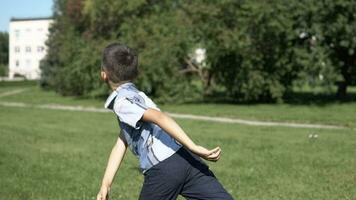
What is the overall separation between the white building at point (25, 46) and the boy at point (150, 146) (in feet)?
396

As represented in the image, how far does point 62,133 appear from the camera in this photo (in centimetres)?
1681

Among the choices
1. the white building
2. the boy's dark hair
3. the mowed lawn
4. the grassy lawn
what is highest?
the boy's dark hair

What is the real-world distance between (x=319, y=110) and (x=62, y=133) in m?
12.4

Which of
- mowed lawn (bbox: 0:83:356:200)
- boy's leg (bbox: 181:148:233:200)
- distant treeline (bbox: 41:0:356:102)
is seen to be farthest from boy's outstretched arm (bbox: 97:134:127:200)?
distant treeline (bbox: 41:0:356:102)

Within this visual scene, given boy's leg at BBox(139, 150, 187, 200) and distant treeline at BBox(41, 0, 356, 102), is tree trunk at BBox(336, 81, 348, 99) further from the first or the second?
boy's leg at BBox(139, 150, 187, 200)

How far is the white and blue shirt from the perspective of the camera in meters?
4.01

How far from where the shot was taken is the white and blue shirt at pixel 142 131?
4008 millimetres

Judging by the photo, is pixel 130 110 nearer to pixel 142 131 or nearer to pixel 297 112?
pixel 142 131

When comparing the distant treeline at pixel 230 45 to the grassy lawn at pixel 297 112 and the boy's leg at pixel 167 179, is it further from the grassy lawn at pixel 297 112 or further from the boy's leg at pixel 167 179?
the boy's leg at pixel 167 179

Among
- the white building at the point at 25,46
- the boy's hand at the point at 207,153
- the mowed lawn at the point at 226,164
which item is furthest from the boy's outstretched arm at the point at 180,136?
the white building at the point at 25,46

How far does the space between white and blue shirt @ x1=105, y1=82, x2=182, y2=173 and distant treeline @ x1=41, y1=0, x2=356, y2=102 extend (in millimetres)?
24179

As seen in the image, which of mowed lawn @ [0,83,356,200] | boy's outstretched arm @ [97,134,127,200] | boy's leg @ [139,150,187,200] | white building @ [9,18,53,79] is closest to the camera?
boy's leg @ [139,150,187,200]

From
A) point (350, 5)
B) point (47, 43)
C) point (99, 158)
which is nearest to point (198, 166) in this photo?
point (99, 158)

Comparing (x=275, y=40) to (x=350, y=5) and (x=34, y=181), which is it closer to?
(x=350, y=5)
